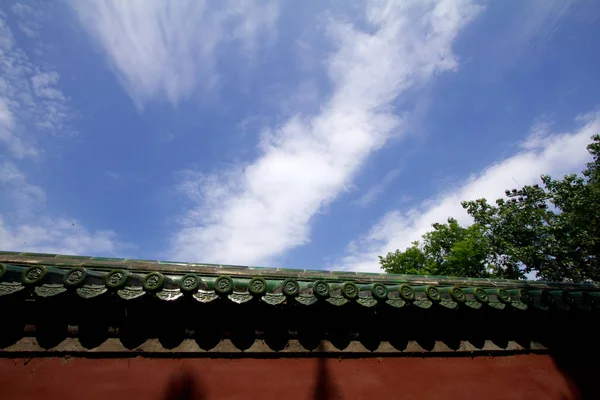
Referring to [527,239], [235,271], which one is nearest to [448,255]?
[527,239]

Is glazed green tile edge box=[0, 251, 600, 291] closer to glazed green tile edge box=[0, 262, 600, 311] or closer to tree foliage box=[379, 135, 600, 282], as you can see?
glazed green tile edge box=[0, 262, 600, 311]

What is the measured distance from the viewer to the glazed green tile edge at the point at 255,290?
2988 millimetres

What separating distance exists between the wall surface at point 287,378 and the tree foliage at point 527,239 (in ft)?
66.1

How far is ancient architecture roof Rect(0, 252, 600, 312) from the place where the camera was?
301 centimetres

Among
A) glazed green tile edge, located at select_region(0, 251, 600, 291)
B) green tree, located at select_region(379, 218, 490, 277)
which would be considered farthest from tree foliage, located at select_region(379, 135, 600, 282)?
glazed green tile edge, located at select_region(0, 251, 600, 291)

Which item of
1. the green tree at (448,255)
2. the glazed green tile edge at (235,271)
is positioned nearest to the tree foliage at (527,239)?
the green tree at (448,255)

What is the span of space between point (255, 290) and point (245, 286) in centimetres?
15

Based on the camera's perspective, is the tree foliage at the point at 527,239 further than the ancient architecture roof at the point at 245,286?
Yes

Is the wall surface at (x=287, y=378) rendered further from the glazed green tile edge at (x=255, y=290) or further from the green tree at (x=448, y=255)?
the green tree at (x=448, y=255)

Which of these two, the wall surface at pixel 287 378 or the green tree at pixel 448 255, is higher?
the green tree at pixel 448 255

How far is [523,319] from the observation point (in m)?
4.35

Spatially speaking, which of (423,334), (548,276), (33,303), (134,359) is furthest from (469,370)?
(548,276)

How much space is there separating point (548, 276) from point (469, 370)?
24.1 m

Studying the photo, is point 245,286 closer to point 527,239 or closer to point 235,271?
point 235,271
